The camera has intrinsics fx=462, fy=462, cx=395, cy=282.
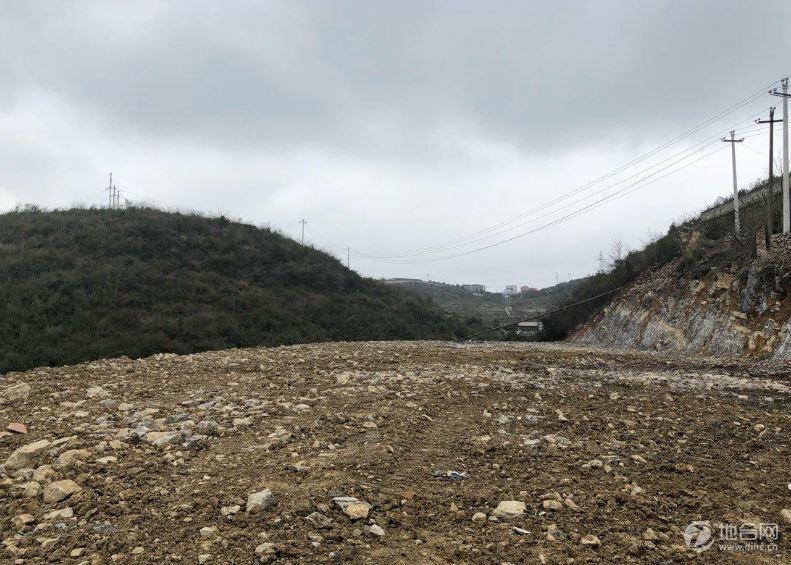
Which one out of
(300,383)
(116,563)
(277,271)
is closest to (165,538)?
(116,563)

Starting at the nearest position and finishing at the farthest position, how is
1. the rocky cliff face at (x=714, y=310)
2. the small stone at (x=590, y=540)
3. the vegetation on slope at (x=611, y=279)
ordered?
the small stone at (x=590, y=540) < the rocky cliff face at (x=714, y=310) < the vegetation on slope at (x=611, y=279)

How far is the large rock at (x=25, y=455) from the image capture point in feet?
12.7

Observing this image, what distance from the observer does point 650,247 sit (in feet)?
87.4

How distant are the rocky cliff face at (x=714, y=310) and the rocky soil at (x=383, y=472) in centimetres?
733

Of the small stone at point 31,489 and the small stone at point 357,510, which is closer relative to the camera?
the small stone at point 357,510

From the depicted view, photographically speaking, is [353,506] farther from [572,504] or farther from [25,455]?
[25,455]

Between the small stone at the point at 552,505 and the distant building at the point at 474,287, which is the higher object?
the distant building at the point at 474,287

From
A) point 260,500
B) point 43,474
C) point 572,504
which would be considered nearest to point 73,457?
point 43,474

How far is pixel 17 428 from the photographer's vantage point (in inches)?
191

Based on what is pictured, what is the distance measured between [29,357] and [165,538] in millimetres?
18805

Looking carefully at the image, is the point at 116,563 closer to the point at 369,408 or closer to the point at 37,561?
the point at 37,561

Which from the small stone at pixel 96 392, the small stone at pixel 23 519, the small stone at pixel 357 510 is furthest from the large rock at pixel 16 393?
the small stone at pixel 357 510

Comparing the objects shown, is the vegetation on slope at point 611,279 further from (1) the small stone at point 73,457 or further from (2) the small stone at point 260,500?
(1) the small stone at point 73,457

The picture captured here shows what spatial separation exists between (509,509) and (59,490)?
314 cm
